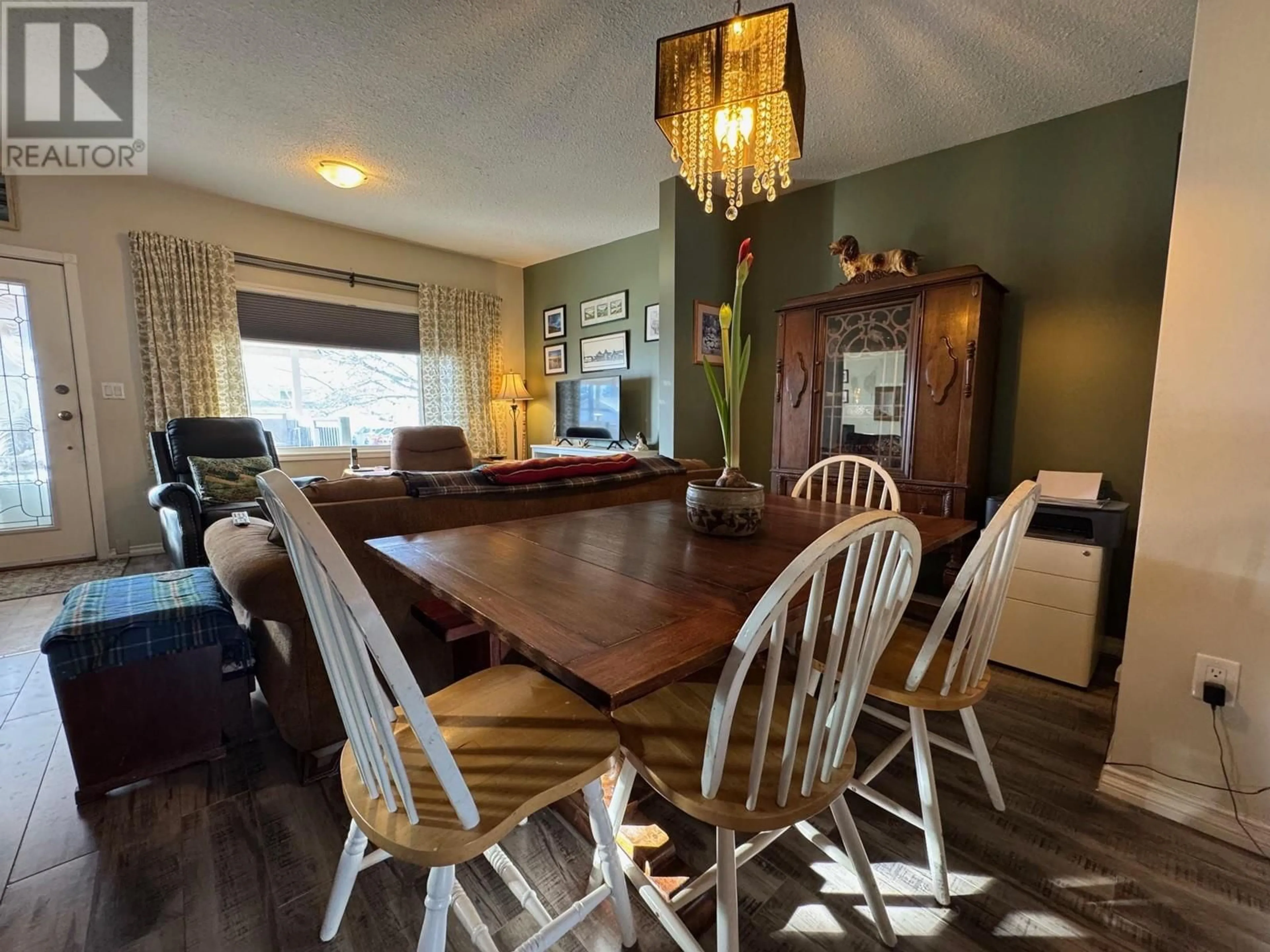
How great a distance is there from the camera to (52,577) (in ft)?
9.96

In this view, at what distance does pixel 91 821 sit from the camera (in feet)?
4.17

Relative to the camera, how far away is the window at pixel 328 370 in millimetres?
3955

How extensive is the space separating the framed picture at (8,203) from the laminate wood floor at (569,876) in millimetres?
3300

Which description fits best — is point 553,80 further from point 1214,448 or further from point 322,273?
point 322,273

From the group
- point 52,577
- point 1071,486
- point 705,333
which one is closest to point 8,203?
point 52,577

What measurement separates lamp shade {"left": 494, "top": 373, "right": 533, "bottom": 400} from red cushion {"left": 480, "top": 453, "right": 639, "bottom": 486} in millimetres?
3234

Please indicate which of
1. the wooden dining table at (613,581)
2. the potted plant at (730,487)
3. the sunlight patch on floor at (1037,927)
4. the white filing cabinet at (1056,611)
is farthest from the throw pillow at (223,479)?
the white filing cabinet at (1056,611)

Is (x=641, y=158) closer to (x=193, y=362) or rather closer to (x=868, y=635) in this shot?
(x=868, y=635)

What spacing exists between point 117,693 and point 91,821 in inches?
11.9

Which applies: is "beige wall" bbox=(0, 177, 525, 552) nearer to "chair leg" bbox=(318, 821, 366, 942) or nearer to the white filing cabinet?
"chair leg" bbox=(318, 821, 366, 942)

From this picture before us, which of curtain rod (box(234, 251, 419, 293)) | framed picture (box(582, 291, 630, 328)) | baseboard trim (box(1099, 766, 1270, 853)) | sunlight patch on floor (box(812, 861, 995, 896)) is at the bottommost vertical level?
sunlight patch on floor (box(812, 861, 995, 896))

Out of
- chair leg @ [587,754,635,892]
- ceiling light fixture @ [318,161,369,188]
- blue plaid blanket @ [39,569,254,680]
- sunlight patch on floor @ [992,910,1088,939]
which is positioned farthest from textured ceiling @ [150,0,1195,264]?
sunlight patch on floor @ [992,910,1088,939]

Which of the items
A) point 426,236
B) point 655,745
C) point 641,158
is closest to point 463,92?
point 641,158

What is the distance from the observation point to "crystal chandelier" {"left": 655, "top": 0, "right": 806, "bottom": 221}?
1307mm
